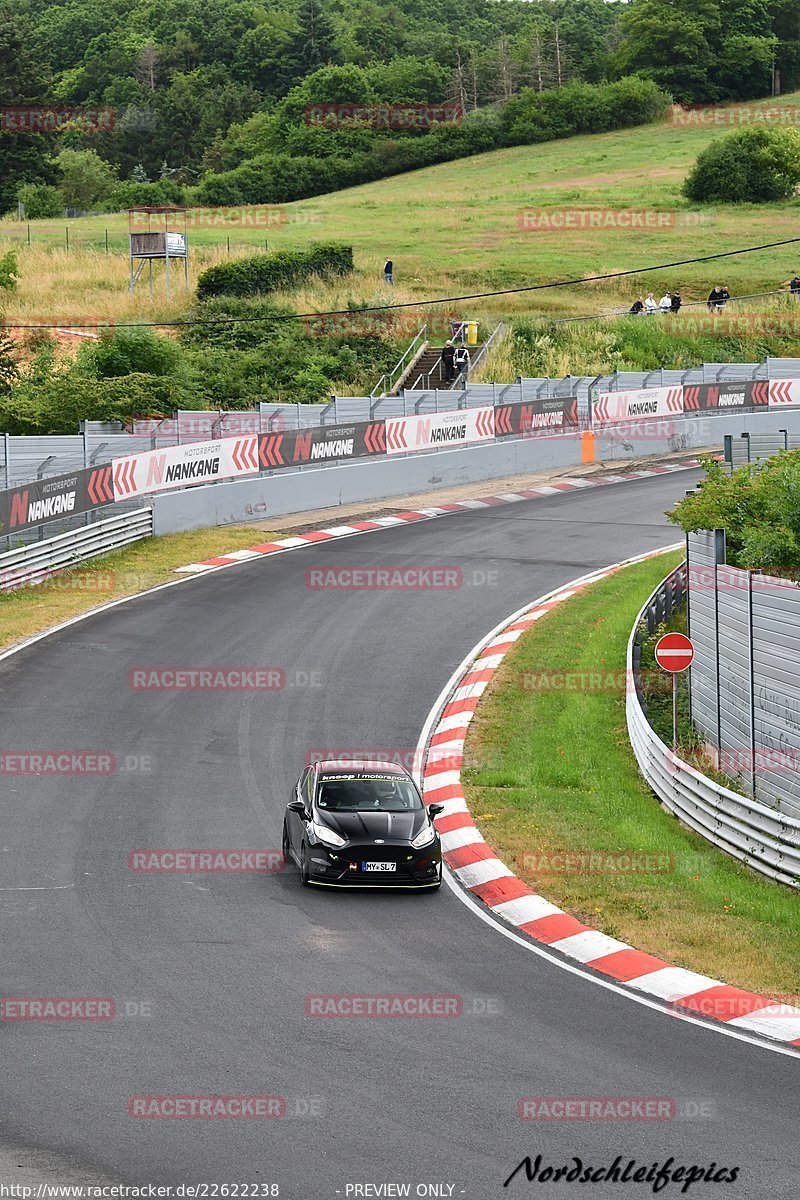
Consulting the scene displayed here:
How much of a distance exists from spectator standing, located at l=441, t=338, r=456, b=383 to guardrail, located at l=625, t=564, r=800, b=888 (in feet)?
99.5

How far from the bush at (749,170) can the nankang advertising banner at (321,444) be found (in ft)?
191

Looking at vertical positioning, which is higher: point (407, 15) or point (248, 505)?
point (407, 15)

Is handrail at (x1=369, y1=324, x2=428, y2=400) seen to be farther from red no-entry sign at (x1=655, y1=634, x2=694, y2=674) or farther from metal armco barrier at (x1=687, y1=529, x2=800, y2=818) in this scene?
red no-entry sign at (x1=655, y1=634, x2=694, y2=674)

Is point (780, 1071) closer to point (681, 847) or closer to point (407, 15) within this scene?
point (681, 847)

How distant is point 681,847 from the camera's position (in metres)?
17.5

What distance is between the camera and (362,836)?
15.6 metres

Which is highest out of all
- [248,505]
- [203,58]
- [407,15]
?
[407,15]

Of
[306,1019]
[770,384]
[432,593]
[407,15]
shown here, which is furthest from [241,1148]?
[407,15]

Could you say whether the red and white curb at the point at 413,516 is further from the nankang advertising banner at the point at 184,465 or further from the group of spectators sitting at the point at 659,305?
the group of spectators sitting at the point at 659,305

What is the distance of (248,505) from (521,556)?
746 centimetres

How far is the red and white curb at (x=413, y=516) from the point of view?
3312cm

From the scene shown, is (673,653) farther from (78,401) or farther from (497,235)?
(497,235)

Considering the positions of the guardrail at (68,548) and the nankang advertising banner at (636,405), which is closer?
the guardrail at (68,548)

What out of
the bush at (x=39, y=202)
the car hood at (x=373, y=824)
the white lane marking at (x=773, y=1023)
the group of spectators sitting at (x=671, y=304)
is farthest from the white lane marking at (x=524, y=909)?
the bush at (x=39, y=202)
